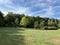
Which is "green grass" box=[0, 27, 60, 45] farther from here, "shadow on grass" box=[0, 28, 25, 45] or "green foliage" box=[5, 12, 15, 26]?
"green foliage" box=[5, 12, 15, 26]

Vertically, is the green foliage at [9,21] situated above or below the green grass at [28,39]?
above

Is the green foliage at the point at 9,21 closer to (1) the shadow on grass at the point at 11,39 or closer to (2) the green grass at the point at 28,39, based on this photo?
(2) the green grass at the point at 28,39

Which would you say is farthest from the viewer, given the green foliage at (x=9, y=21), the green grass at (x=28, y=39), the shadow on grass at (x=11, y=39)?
the green foliage at (x=9, y=21)

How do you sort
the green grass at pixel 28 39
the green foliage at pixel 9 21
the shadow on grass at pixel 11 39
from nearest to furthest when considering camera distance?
the shadow on grass at pixel 11 39, the green grass at pixel 28 39, the green foliage at pixel 9 21

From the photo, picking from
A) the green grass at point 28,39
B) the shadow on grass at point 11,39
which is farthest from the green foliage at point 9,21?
the shadow on grass at point 11,39

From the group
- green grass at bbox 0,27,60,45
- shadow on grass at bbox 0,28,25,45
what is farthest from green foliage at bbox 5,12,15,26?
shadow on grass at bbox 0,28,25,45

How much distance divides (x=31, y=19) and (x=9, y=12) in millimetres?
15117

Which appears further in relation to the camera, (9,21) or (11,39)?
(9,21)

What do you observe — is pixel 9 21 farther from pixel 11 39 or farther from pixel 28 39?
pixel 11 39

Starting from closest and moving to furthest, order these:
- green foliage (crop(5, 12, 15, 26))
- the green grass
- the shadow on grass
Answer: the shadow on grass, the green grass, green foliage (crop(5, 12, 15, 26))

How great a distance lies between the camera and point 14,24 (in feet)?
252

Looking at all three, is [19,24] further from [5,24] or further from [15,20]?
[5,24]

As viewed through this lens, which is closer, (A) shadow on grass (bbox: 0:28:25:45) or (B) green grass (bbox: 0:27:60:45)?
(A) shadow on grass (bbox: 0:28:25:45)

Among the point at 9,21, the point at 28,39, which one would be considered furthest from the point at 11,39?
the point at 9,21
